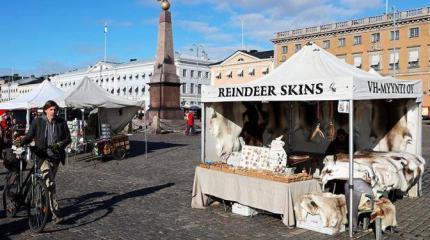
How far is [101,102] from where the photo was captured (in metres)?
15.6

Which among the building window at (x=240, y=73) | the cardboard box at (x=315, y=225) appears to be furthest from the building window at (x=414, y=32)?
the cardboard box at (x=315, y=225)

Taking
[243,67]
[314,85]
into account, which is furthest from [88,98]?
[243,67]

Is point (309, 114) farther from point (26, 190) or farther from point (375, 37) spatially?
point (375, 37)

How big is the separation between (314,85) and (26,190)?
4471mm

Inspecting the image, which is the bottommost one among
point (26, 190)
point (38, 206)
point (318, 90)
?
point (38, 206)

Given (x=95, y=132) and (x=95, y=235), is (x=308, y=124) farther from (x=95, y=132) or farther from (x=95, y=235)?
(x=95, y=132)

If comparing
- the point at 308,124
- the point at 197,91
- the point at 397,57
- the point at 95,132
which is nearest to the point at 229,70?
the point at 197,91

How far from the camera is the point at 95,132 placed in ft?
59.4

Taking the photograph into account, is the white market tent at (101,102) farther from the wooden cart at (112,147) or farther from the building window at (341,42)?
the building window at (341,42)

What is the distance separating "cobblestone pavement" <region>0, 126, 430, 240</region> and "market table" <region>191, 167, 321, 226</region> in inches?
9.1

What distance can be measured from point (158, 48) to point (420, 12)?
44.9 meters

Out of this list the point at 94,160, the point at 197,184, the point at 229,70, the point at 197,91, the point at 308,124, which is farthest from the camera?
the point at 197,91

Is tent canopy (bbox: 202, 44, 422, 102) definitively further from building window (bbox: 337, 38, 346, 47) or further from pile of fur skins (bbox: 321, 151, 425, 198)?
building window (bbox: 337, 38, 346, 47)

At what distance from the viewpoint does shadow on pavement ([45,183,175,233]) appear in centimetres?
705
